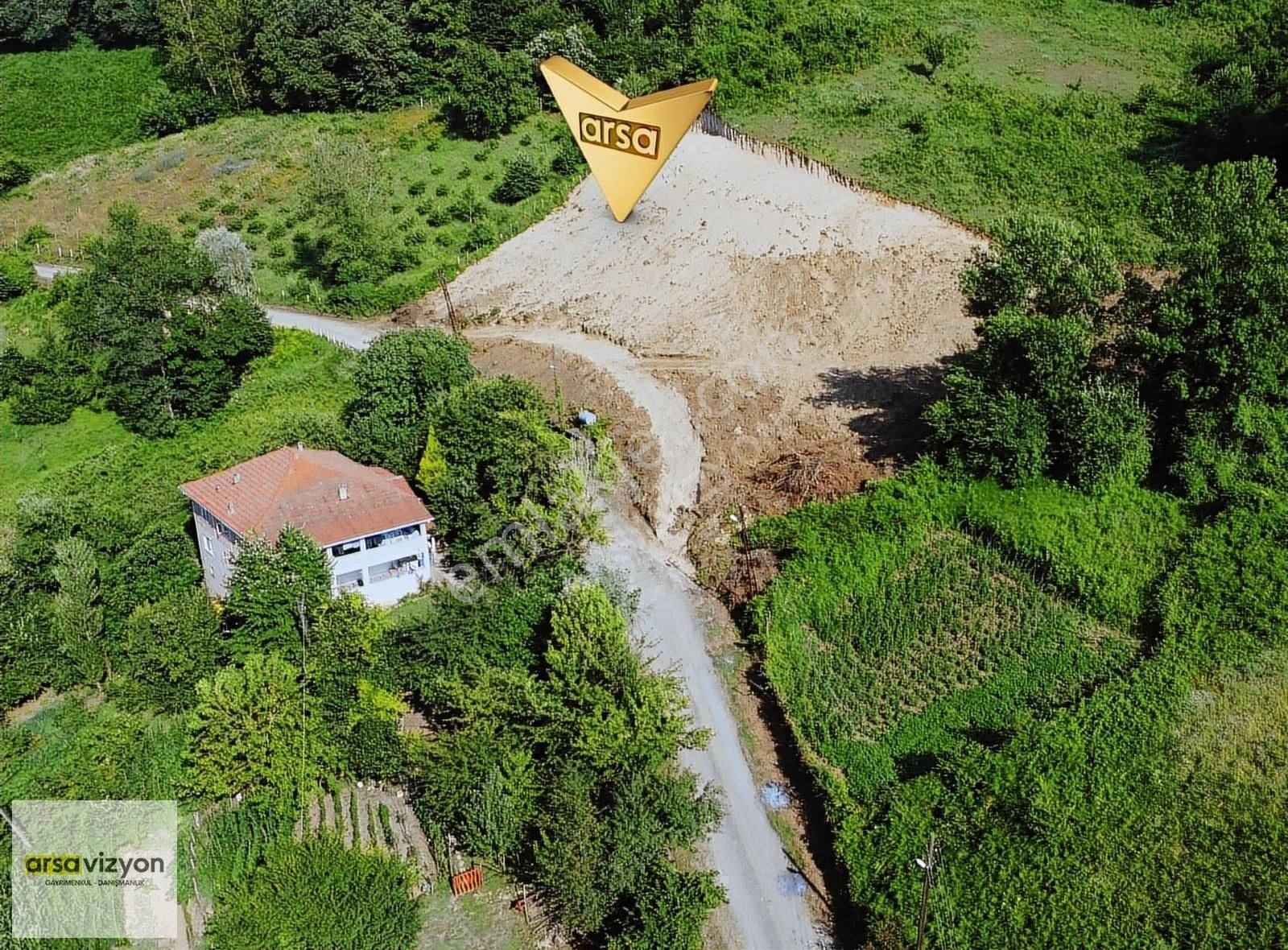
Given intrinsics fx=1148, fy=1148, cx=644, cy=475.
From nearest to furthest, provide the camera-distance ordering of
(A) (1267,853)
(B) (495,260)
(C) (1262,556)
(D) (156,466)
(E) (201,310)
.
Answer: (A) (1267,853) → (C) (1262,556) → (D) (156,466) → (E) (201,310) → (B) (495,260)

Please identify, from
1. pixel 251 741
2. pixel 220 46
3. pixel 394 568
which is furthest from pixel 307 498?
pixel 220 46

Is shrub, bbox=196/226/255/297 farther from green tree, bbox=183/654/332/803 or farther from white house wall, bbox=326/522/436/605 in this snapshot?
green tree, bbox=183/654/332/803

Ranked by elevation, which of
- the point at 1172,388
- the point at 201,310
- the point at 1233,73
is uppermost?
the point at 1233,73

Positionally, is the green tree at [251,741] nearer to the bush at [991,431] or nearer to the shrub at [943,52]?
the bush at [991,431]

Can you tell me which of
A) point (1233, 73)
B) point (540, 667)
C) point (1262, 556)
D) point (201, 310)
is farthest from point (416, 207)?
point (1262, 556)

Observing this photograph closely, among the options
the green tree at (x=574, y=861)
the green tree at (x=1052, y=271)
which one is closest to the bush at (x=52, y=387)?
the green tree at (x=574, y=861)

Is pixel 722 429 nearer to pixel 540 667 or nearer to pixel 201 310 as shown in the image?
pixel 540 667

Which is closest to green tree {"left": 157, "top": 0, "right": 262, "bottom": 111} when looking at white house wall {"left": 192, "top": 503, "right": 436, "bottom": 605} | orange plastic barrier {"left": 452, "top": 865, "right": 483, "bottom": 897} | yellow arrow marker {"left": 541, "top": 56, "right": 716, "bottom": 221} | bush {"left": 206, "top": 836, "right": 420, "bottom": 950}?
yellow arrow marker {"left": 541, "top": 56, "right": 716, "bottom": 221}
